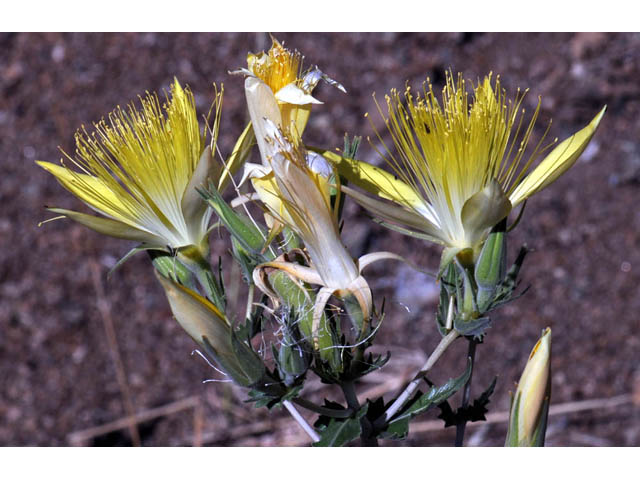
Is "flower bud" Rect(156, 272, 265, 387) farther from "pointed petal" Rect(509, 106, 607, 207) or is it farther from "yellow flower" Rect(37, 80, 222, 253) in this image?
"pointed petal" Rect(509, 106, 607, 207)

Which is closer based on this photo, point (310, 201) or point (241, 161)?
point (310, 201)

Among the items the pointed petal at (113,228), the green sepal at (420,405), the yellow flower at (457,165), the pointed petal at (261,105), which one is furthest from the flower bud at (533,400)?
the pointed petal at (113,228)

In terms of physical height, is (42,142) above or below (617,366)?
above

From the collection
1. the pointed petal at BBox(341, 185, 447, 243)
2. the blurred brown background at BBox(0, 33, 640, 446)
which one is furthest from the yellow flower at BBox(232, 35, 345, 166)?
the blurred brown background at BBox(0, 33, 640, 446)

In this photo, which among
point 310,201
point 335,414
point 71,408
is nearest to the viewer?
point 310,201

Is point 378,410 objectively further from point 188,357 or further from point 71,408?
point 71,408

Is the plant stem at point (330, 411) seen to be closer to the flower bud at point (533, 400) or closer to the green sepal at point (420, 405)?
the green sepal at point (420, 405)

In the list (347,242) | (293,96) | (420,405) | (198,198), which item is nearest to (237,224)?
(198,198)

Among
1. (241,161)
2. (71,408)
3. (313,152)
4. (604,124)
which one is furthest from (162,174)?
(604,124)
